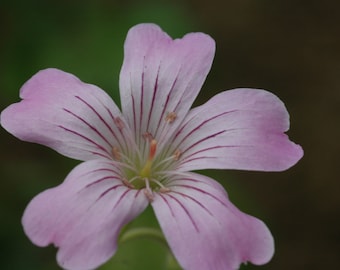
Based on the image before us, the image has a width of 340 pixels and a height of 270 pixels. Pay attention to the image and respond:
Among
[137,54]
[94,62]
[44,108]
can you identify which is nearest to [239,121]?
[137,54]

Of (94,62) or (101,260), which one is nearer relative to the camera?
(101,260)

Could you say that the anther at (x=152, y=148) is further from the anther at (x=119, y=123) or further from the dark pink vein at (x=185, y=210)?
the dark pink vein at (x=185, y=210)

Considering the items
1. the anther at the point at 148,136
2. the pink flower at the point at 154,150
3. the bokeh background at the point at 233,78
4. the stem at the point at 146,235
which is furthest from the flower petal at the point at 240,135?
the bokeh background at the point at 233,78

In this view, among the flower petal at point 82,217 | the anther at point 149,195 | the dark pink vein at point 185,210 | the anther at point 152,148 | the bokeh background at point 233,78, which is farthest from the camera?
the bokeh background at point 233,78

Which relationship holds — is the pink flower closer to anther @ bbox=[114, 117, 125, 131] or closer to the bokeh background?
anther @ bbox=[114, 117, 125, 131]

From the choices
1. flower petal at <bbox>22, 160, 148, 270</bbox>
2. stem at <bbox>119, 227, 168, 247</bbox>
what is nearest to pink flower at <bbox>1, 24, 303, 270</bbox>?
flower petal at <bbox>22, 160, 148, 270</bbox>

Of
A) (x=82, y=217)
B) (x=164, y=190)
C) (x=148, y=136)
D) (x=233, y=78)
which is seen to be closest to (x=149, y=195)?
(x=164, y=190)

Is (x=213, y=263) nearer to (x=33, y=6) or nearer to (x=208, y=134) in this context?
(x=208, y=134)
